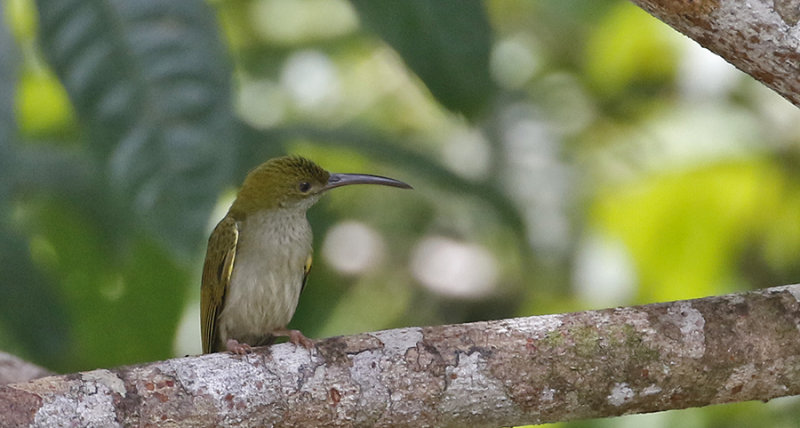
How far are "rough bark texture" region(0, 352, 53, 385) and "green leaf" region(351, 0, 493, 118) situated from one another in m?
1.95

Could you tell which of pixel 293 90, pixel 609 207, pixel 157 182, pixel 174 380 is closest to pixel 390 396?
pixel 174 380

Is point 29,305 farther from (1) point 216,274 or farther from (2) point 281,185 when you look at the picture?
(2) point 281,185

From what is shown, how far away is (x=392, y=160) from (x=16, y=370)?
1759 mm

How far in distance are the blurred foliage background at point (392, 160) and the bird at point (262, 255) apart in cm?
22

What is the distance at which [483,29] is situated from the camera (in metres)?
3.91

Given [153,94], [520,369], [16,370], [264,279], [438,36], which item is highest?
[438,36]

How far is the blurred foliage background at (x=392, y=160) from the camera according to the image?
11.3 feet

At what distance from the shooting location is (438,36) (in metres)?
3.85

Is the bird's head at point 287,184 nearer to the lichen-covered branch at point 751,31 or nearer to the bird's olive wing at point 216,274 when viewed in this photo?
the bird's olive wing at point 216,274

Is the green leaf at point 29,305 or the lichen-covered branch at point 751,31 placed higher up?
the green leaf at point 29,305

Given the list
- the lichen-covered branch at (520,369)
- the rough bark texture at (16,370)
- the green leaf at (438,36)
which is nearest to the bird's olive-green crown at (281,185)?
the green leaf at (438,36)

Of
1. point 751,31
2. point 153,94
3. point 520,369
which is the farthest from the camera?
point 153,94

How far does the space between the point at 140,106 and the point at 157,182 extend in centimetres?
25

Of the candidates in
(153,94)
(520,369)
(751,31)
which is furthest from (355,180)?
(751,31)
